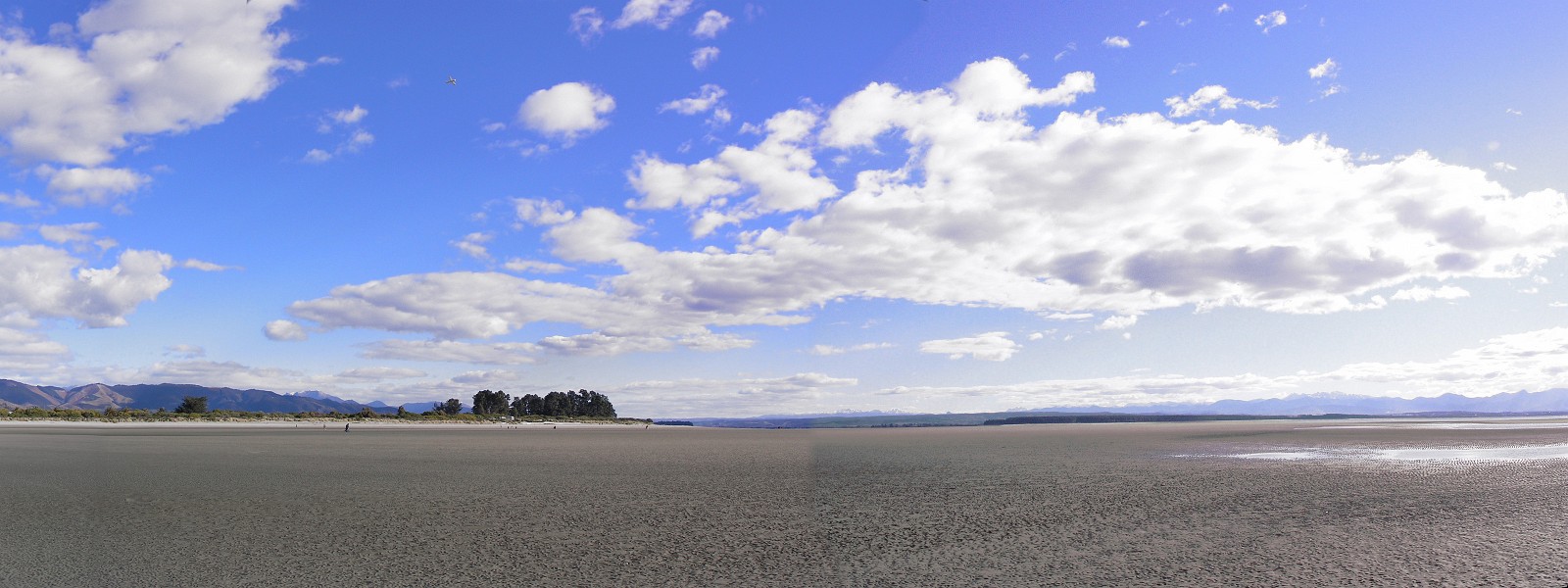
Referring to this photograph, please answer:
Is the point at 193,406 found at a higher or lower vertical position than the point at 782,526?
higher

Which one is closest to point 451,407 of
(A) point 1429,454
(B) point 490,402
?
(B) point 490,402

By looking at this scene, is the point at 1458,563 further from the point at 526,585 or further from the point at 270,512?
the point at 270,512

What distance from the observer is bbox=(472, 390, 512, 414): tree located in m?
164

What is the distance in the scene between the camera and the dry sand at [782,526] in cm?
986

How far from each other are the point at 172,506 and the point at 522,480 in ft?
24.2

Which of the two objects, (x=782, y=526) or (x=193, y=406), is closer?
(x=782, y=526)

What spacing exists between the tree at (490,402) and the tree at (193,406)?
56729mm

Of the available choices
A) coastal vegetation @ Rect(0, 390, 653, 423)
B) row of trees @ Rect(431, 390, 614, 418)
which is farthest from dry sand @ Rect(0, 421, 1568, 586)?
row of trees @ Rect(431, 390, 614, 418)

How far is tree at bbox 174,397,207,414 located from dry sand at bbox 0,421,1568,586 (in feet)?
297

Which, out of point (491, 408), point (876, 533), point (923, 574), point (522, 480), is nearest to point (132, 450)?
point (522, 480)

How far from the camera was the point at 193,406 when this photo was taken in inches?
A: 4104

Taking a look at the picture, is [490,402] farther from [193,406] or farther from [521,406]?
[193,406]

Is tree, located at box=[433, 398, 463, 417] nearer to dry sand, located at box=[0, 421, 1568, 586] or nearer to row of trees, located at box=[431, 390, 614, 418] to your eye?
row of trees, located at box=[431, 390, 614, 418]

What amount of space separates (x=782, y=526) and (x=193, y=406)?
115 meters
